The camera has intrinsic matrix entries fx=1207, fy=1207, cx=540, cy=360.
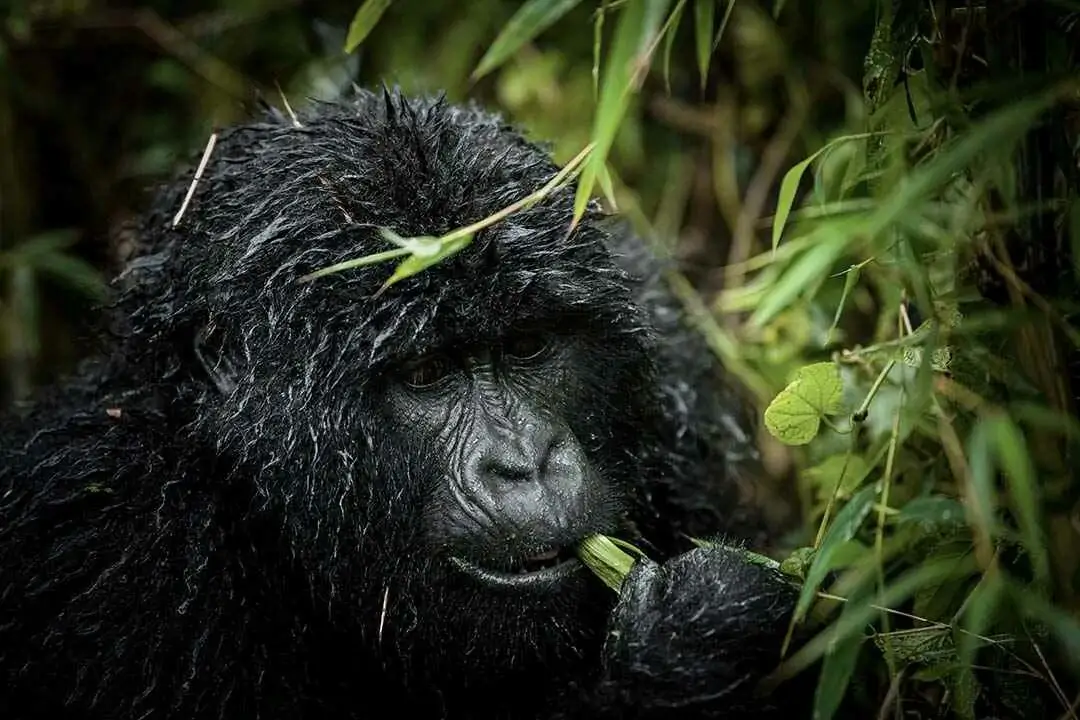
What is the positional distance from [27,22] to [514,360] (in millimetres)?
3041

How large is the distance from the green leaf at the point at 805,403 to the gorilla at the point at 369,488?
1.02ft

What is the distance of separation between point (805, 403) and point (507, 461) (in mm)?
663

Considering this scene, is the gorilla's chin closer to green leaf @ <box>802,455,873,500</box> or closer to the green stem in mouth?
the green stem in mouth

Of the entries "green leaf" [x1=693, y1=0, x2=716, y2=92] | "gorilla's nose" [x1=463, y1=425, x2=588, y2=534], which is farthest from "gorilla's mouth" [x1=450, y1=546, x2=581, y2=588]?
"green leaf" [x1=693, y1=0, x2=716, y2=92]

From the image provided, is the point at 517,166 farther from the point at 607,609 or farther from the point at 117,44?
the point at 117,44

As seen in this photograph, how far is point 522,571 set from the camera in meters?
2.77

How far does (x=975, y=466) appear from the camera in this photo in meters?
2.04

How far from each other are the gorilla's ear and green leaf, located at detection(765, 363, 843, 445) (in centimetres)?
133

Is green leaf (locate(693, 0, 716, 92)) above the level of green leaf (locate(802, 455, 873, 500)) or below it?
above

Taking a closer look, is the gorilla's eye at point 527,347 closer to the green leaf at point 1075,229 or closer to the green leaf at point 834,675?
the green leaf at point 834,675

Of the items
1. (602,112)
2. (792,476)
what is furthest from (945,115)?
(792,476)

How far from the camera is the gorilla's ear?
3025 mm

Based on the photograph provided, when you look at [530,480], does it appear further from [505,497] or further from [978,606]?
[978,606]

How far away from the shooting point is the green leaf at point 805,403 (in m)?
2.58
